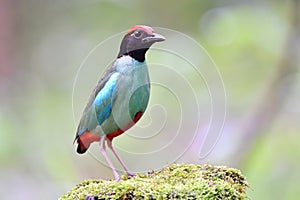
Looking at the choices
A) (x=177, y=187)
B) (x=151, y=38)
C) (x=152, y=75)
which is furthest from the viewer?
(x=152, y=75)

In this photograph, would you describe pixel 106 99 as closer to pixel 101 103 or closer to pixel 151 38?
pixel 101 103

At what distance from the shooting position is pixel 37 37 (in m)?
9.82

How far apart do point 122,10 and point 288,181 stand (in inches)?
156

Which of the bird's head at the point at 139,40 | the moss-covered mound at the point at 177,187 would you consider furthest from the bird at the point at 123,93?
the moss-covered mound at the point at 177,187

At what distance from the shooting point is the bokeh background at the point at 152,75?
7.13 m

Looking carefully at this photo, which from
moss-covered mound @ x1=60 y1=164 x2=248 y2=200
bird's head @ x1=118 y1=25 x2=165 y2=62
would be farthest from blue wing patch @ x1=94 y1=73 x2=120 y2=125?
moss-covered mound @ x1=60 y1=164 x2=248 y2=200

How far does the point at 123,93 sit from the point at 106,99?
10cm

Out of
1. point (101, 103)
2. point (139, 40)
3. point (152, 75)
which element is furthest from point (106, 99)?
point (152, 75)

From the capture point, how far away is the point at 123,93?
3.45 m

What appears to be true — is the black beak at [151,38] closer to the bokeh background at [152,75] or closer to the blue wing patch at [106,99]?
the blue wing patch at [106,99]

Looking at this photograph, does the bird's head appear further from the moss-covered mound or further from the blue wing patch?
the moss-covered mound

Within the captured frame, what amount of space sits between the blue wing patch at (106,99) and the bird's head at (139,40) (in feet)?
0.55

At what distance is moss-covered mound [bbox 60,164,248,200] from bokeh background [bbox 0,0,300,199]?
7.14ft

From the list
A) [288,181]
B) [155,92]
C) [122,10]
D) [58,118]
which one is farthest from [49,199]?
[122,10]
